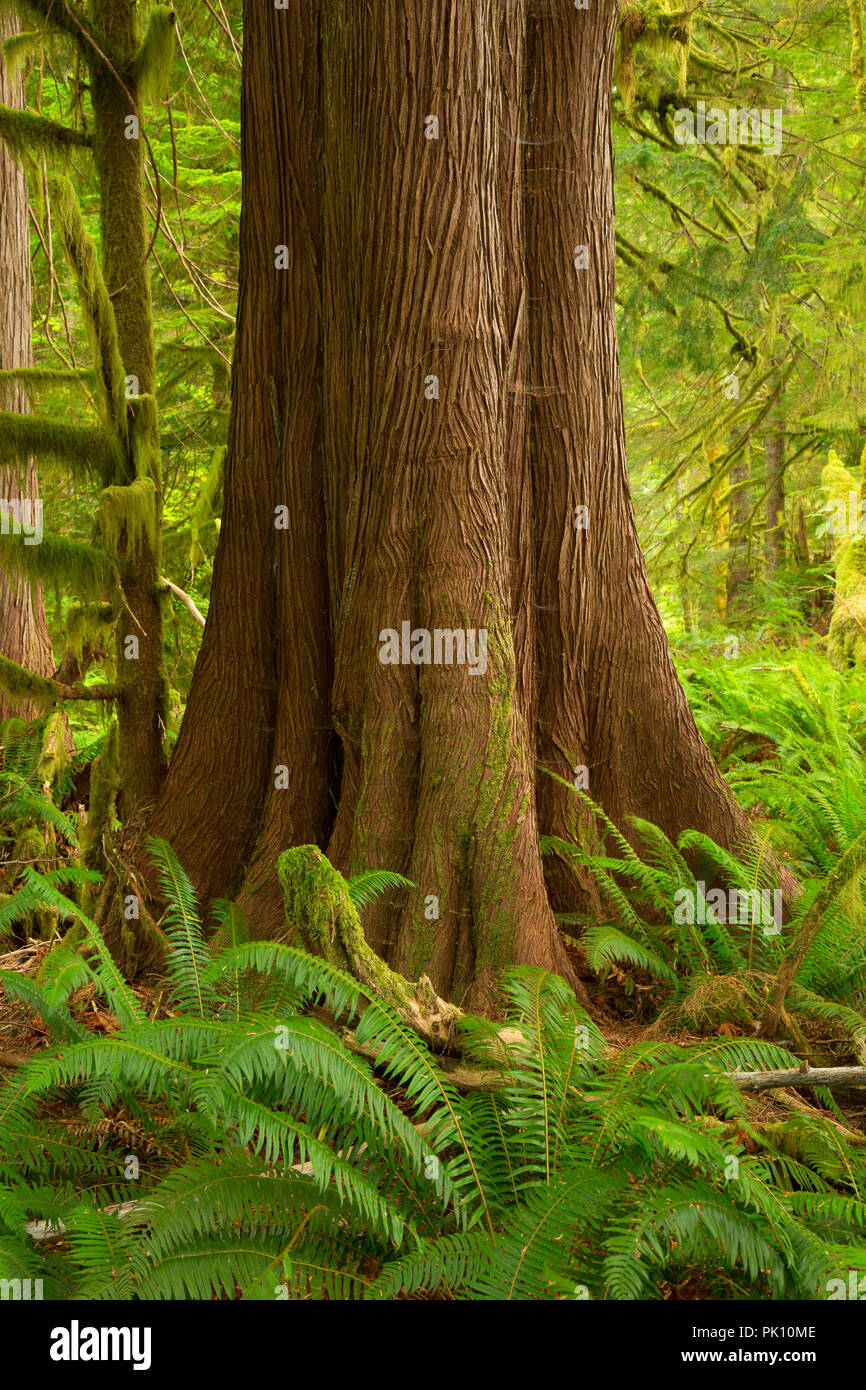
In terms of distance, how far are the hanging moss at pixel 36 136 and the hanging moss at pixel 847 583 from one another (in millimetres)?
6727

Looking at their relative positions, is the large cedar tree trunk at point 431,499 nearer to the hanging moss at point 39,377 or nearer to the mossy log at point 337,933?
the mossy log at point 337,933

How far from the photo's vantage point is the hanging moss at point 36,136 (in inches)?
184

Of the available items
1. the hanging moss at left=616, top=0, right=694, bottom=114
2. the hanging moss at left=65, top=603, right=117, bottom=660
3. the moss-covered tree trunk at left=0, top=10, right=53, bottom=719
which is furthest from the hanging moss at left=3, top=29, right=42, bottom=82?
the hanging moss at left=616, top=0, right=694, bottom=114

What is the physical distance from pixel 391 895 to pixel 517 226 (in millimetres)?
2839

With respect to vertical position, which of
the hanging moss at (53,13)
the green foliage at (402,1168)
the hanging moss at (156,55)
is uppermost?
the hanging moss at (53,13)

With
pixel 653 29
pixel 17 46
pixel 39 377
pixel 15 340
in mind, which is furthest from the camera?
pixel 15 340

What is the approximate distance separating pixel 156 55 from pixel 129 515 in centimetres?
223

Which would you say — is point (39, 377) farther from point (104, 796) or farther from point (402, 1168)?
point (402, 1168)

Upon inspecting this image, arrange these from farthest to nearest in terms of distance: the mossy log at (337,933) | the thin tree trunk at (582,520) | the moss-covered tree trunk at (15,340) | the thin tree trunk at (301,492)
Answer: the moss-covered tree trunk at (15,340), the thin tree trunk at (582,520), the thin tree trunk at (301,492), the mossy log at (337,933)

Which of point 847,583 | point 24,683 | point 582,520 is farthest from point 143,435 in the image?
point 847,583

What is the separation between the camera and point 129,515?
15.4ft

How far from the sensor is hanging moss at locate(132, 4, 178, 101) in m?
4.68

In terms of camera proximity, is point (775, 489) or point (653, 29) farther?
point (775, 489)

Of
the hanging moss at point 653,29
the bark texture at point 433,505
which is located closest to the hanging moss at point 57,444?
the bark texture at point 433,505
